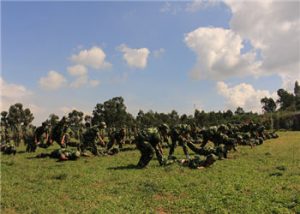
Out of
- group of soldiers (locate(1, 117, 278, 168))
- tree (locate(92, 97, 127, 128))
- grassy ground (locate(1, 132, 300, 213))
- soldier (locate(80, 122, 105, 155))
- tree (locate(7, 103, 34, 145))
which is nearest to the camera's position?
grassy ground (locate(1, 132, 300, 213))

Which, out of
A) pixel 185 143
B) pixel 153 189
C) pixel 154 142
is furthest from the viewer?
pixel 185 143

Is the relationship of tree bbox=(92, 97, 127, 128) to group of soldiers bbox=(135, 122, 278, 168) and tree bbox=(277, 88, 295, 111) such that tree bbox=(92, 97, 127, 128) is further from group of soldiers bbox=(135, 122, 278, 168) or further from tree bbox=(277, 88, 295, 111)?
group of soldiers bbox=(135, 122, 278, 168)

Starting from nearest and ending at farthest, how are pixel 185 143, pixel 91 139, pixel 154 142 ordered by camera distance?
pixel 154 142
pixel 185 143
pixel 91 139

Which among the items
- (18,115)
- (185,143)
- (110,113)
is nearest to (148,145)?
(185,143)

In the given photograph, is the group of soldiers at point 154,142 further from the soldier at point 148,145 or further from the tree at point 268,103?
the tree at point 268,103

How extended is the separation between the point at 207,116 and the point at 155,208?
94111 millimetres

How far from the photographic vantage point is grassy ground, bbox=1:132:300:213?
1209 cm

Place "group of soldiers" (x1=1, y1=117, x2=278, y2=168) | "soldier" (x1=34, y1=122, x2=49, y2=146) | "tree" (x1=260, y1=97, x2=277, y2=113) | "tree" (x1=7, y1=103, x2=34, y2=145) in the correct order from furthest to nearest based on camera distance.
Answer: "tree" (x1=260, y1=97, x2=277, y2=113) → "tree" (x1=7, y1=103, x2=34, y2=145) → "soldier" (x1=34, y1=122, x2=49, y2=146) → "group of soldiers" (x1=1, y1=117, x2=278, y2=168)

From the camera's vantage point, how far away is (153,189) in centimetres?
1455

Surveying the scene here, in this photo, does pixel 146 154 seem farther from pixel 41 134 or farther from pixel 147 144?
pixel 41 134

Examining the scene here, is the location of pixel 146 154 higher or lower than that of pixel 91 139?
lower

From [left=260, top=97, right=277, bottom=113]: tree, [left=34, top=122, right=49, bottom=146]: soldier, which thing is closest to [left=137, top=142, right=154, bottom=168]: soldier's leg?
[left=34, top=122, right=49, bottom=146]: soldier

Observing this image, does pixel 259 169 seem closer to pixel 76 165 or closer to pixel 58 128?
pixel 76 165

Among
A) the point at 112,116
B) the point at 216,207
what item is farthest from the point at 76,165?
the point at 112,116
